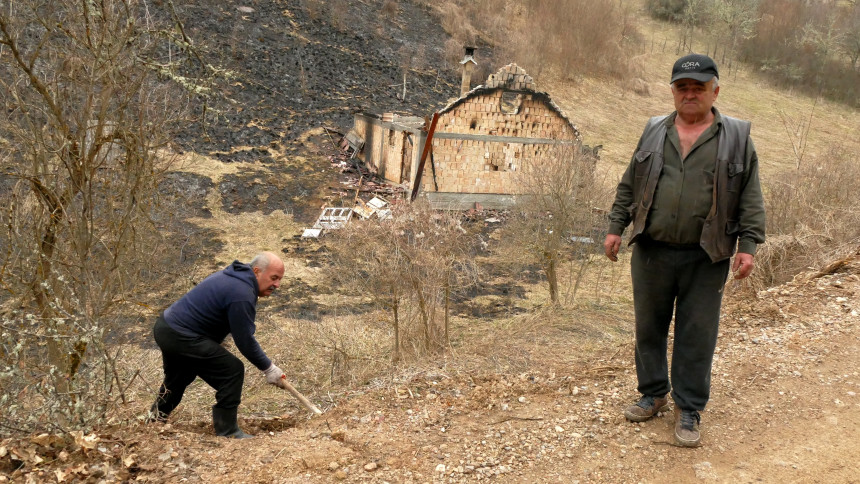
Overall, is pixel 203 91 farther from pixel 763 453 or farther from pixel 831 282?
pixel 831 282

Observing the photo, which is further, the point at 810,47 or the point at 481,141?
the point at 810,47

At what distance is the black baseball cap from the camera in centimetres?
304

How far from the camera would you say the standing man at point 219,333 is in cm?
419

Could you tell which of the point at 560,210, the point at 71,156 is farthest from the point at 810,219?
the point at 71,156

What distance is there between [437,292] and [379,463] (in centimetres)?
464

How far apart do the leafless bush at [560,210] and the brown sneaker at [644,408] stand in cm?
707

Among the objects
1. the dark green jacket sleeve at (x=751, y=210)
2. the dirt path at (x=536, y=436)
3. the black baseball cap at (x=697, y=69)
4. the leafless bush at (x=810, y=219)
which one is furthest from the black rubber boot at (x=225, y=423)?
the leafless bush at (x=810, y=219)

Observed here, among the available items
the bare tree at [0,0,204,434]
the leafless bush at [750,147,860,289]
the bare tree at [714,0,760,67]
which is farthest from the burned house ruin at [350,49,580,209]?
the bare tree at [714,0,760,67]

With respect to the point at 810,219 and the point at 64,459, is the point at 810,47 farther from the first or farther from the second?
the point at 64,459

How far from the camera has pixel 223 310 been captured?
4.25 m

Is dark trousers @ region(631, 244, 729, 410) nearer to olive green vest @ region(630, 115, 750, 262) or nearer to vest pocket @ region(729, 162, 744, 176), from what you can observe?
olive green vest @ region(630, 115, 750, 262)

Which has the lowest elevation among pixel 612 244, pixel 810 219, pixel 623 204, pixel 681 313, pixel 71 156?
pixel 810 219

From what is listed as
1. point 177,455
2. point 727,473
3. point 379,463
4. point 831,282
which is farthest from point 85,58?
point 831,282

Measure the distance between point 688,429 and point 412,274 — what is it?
181 inches
